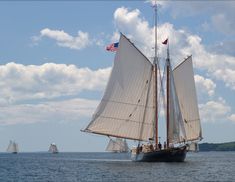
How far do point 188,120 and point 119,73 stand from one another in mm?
15475

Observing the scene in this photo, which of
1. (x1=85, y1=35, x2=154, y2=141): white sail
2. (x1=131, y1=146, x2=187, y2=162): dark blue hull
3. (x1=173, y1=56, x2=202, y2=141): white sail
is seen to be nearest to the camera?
(x1=85, y1=35, x2=154, y2=141): white sail

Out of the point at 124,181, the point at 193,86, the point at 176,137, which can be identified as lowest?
the point at 124,181

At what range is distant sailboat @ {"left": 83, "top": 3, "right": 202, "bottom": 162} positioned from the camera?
91.9m

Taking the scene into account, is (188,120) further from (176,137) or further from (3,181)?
(3,181)

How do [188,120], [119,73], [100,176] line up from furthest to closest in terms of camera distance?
[188,120] → [119,73] → [100,176]

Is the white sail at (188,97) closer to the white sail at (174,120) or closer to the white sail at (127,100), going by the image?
the white sail at (174,120)

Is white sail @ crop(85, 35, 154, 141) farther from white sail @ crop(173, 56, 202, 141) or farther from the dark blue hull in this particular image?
white sail @ crop(173, 56, 202, 141)

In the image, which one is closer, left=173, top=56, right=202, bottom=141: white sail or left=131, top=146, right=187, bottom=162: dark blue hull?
left=131, top=146, right=187, bottom=162: dark blue hull

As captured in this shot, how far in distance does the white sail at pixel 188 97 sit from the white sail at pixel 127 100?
5110 millimetres

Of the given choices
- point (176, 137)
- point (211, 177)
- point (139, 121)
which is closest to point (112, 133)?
point (139, 121)

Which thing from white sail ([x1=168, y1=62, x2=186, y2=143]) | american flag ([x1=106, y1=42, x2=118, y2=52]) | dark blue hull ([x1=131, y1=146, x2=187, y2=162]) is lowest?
dark blue hull ([x1=131, y1=146, x2=187, y2=162])

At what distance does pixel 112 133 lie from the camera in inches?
3634

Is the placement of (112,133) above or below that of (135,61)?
below

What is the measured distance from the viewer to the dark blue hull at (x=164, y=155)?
309 feet
